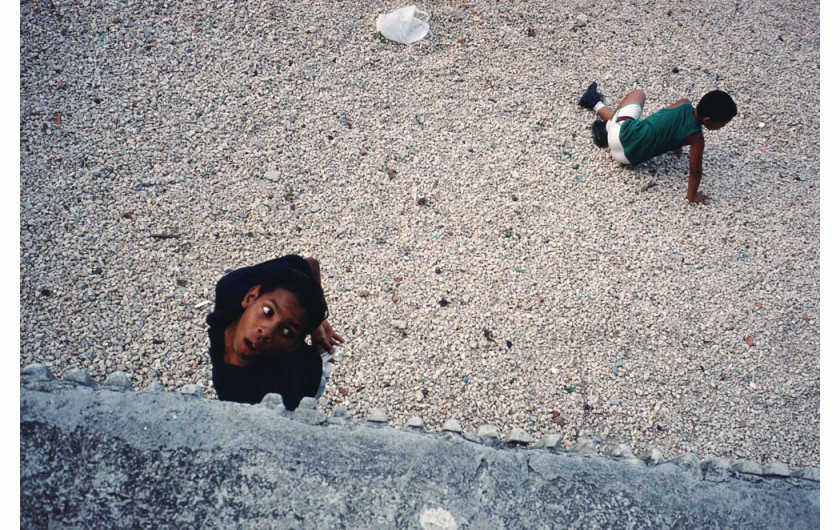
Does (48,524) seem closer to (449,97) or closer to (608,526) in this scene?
(608,526)

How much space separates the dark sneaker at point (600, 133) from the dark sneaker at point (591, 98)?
206mm

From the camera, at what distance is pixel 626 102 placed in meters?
4.13

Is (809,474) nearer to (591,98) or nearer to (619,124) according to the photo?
(619,124)

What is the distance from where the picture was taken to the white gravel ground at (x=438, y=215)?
10.0ft

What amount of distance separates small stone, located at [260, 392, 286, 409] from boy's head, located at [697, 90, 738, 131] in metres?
3.69

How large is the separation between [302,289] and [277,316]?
0.46 feet

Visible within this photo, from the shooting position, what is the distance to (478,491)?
1.88m

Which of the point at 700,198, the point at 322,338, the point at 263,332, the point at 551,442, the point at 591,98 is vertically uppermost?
the point at 591,98

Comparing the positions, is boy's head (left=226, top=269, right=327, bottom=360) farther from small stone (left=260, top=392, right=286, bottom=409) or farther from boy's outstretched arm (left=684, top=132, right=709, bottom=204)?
boy's outstretched arm (left=684, top=132, right=709, bottom=204)

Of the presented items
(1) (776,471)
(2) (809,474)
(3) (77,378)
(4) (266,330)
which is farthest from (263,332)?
(2) (809,474)

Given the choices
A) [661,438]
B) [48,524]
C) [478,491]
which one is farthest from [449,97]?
[48,524]

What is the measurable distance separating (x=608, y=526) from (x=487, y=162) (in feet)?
9.20

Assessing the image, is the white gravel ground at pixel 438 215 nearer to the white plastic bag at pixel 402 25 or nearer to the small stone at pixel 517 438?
the white plastic bag at pixel 402 25

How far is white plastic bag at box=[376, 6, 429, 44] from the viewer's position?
14.8 ft
